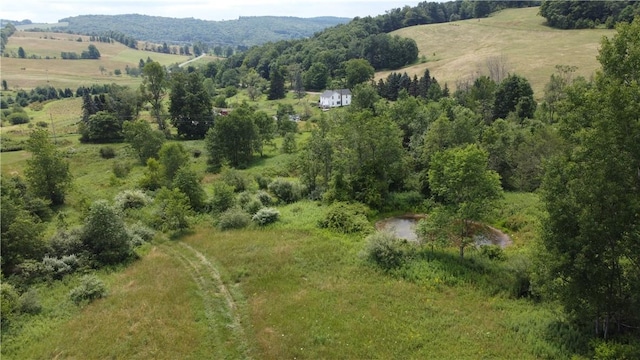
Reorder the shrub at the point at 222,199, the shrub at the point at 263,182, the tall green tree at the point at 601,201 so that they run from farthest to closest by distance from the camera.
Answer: the shrub at the point at 263,182 < the shrub at the point at 222,199 < the tall green tree at the point at 601,201

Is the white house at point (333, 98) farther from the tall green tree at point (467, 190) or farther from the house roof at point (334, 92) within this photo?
the tall green tree at point (467, 190)

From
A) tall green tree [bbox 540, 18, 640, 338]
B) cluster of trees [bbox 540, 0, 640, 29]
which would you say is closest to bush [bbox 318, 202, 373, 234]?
tall green tree [bbox 540, 18, 640, 338]

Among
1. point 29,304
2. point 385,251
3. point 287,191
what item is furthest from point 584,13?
point 29,304

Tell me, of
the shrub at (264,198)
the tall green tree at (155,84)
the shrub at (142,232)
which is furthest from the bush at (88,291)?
the tall green tree at (155,84)

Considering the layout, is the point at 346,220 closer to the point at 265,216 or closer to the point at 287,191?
the point at 265,216

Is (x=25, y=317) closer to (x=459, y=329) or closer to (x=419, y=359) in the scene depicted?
(x=419, y=359)

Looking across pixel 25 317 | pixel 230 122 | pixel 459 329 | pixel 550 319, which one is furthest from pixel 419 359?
pixel 230 122
